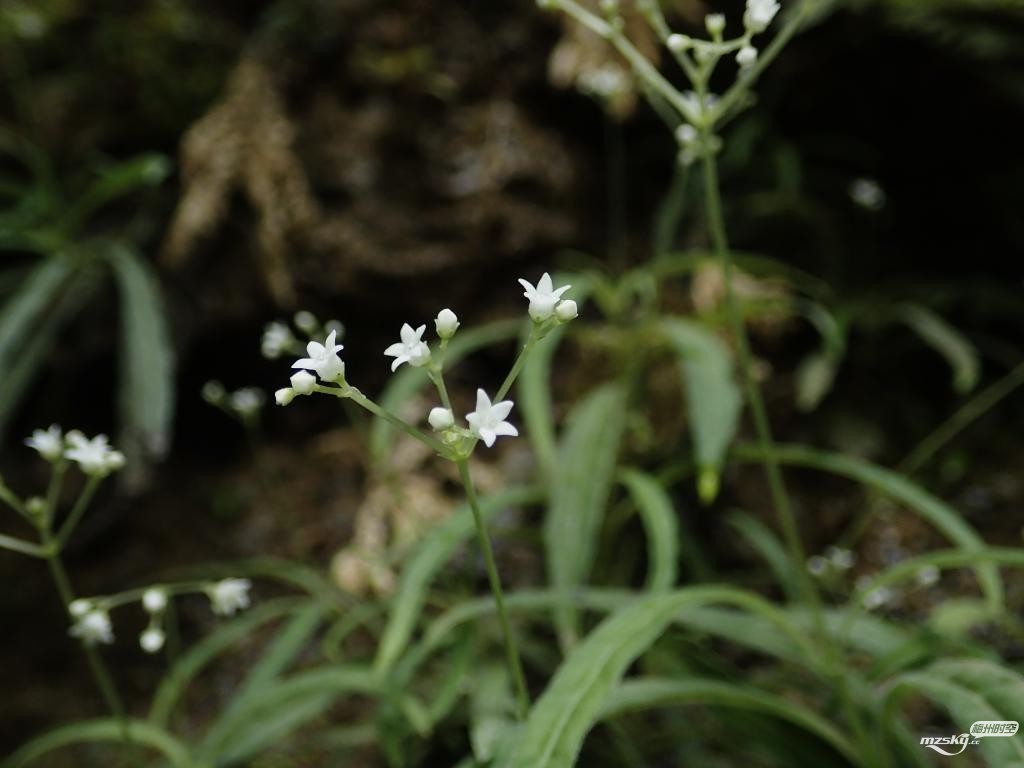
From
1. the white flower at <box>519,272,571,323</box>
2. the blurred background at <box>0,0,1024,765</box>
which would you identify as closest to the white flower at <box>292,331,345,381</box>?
the white flower at <box>519,272,571,323</box>

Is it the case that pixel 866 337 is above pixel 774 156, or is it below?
below

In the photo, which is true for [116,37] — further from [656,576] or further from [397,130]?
[656,576]

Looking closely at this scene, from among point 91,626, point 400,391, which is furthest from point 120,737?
point 400,391

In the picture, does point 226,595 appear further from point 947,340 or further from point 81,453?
point 947,340

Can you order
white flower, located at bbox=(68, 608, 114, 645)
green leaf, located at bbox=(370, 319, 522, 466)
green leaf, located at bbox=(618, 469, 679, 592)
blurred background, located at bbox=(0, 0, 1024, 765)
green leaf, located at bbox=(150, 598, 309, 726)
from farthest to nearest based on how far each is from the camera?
blurred background, located at bbox=(0, 0, 1024, 765) < green leaf, located at bbox=(370, 319, 522, 466) < green leaf, located at bbox=(150, 598, 309, 726) < green leaf, located at bbox=(618, 469, 679, 592) < white flower, located at bbox=(68, 608, 114, 645)

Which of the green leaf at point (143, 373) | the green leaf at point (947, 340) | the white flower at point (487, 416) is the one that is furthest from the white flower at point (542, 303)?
the green leaf at point (143, 373)

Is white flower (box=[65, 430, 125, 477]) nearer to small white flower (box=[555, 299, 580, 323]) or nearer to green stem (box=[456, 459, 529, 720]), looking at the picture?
green stem (box=[456, 459, 529, 720])

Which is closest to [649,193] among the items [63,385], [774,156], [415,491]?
[774,156]
